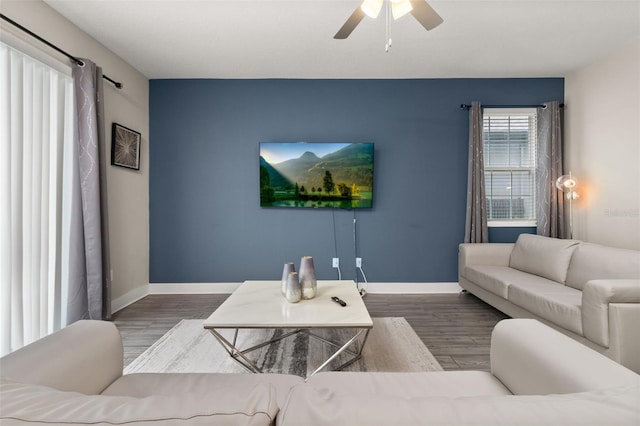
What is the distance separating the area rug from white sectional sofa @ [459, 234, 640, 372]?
967mm

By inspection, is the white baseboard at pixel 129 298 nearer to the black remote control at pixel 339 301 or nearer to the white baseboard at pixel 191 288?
the white baseboard at pixel 191 288

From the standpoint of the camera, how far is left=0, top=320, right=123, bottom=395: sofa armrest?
0.84 m

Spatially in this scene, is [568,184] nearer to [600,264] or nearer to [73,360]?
[600,264]

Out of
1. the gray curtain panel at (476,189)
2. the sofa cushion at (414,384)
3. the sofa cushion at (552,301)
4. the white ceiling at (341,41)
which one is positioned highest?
the white ceiling at (341,41)

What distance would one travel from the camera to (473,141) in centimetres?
370

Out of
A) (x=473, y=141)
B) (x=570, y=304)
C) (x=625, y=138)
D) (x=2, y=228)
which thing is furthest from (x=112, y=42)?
(x=625, y=138)

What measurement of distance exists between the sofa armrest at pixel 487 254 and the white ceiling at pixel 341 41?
83.6 inches

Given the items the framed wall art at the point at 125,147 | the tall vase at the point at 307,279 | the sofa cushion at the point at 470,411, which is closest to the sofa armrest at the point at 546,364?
the sofa cushion at the point at 470,411

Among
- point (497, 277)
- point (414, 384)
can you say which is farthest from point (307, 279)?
point (497, 277)

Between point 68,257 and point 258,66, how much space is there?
2710 mm

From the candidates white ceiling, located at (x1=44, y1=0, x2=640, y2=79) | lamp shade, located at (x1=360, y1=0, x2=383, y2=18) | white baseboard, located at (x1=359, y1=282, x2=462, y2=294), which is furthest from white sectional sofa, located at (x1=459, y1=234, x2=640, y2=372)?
lamp shade, located at (x1=360, y1=0, x2=383, y2=18)

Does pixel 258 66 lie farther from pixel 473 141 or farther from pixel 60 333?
pixel 60 333

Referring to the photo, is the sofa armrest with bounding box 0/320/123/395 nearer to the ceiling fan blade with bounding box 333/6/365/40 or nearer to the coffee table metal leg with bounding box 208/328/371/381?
the coffee table metal leg with bounding box 208/328/371/381

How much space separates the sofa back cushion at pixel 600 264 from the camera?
7.30 ft
